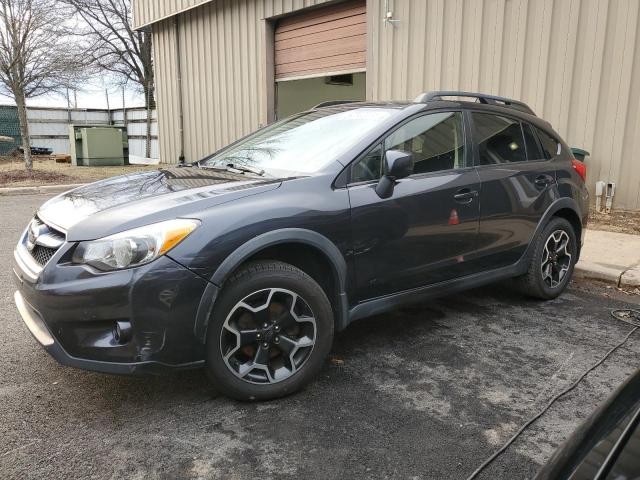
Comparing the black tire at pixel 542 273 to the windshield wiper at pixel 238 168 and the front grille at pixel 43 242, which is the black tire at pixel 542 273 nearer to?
the windshield wiper at pixel 238 168

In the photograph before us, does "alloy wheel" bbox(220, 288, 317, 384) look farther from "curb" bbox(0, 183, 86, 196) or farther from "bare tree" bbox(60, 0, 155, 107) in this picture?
"bare tree" bbox(60, 0, 155, 107)

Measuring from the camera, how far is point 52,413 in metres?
2.72

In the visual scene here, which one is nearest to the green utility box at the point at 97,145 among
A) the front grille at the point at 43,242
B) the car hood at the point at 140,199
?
the car hood at the point at 140,199

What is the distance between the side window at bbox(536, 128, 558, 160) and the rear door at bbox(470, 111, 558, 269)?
6cm

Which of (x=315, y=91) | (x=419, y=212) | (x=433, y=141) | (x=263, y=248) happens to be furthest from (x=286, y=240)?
(x=315, y=91)

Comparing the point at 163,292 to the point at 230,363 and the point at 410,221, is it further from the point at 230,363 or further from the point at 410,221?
the point at 410,221

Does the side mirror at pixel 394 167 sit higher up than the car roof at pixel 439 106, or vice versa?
the car roof at pixel 439 106

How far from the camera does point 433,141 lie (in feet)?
12.3

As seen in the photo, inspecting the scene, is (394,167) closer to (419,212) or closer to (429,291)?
(419,212)

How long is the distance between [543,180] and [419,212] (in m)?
1.52

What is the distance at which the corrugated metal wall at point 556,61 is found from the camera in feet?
23.5

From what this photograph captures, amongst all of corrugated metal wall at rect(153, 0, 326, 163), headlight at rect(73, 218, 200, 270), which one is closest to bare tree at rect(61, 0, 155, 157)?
corrugated metal wall at rect(153, 0, 326, 163)

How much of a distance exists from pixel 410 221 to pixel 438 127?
0.83 metres

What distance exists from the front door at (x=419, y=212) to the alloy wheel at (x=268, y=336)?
479mm
